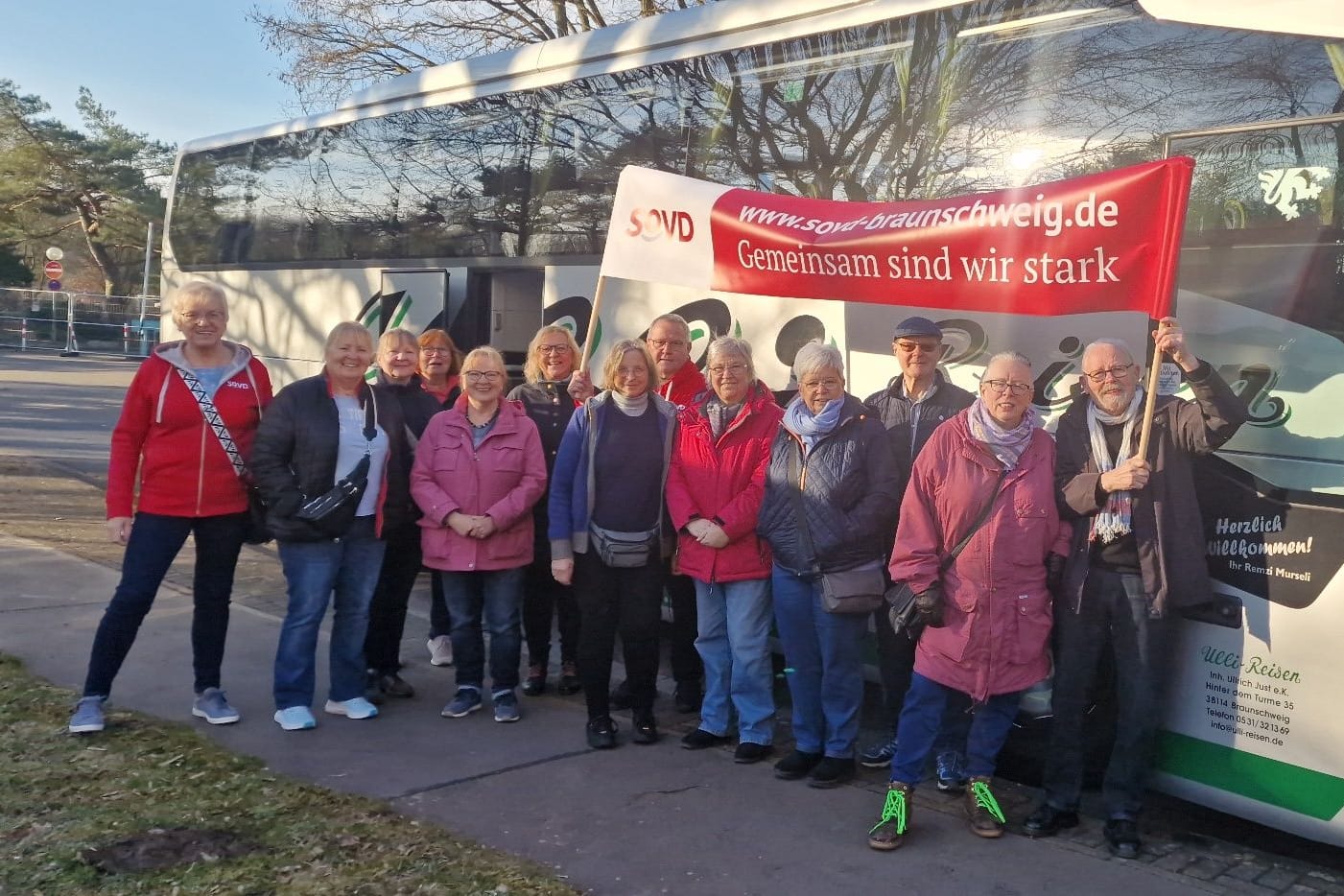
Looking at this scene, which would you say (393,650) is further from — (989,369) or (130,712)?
(989,369)

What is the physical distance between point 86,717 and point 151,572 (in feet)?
2.14

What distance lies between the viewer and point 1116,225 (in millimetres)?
4469

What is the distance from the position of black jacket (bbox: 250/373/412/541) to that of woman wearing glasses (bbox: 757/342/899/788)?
6.20ft

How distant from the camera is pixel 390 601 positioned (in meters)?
6.27

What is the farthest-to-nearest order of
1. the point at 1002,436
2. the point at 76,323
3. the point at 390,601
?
the point at 76,323, the point at 390,601, the point at 1002,436

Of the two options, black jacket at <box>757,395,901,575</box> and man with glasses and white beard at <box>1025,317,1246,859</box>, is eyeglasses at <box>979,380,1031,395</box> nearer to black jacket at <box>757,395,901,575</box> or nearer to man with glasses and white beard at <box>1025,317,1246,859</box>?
man with glasses and white beard at <box>1025,317,1246,859</box>

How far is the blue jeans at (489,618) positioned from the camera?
586cm

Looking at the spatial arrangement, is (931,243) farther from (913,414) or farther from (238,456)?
(238,456)

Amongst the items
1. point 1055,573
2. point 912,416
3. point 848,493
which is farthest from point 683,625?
point 1055,573

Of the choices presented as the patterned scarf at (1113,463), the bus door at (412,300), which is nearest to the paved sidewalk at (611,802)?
the patterned scarf at (1113,463)

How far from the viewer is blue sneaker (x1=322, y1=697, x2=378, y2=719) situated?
581 cm

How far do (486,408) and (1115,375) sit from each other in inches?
110

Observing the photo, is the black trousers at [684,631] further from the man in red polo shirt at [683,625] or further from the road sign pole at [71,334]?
the road sign pole at [71,334]

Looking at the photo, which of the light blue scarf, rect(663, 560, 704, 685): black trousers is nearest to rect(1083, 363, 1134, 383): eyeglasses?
the light blue scarf
